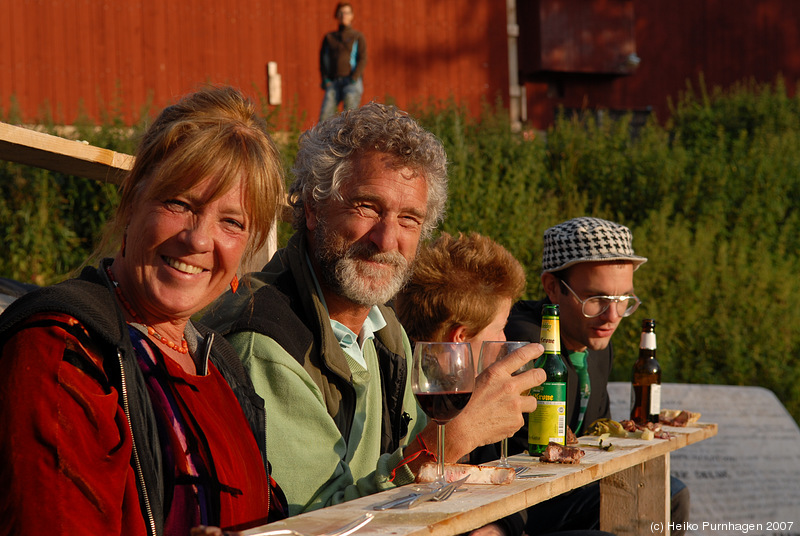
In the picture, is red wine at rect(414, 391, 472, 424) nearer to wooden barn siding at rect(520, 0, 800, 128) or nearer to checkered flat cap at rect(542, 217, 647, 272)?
checkered flat cap at rect(542, 217, 647, 272)

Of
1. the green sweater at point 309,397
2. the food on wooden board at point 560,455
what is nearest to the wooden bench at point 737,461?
the food on wooden board at point 560,455

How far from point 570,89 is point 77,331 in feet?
57.5

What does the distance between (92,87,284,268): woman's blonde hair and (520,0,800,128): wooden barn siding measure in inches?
644

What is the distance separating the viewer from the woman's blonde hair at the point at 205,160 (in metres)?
1.90

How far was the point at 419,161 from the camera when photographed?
270cm

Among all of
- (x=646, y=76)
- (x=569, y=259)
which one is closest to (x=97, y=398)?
(x=569, y=259)

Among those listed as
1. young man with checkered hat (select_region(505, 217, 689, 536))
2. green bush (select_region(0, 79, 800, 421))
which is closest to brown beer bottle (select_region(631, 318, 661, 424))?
young man with checkered hat (select_region(505, 217, 689, 536))

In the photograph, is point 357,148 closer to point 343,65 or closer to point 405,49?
point 343,65

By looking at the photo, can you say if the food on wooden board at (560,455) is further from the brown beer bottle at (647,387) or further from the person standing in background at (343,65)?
the person standing in background at (343,65)

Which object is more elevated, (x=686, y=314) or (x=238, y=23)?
(x=238, y=23)

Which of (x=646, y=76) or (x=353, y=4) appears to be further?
(x=646, y=76)

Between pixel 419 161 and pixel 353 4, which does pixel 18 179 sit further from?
pixel 353 4

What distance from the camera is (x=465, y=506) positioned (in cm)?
165

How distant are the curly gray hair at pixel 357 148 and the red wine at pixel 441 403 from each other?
948mm
